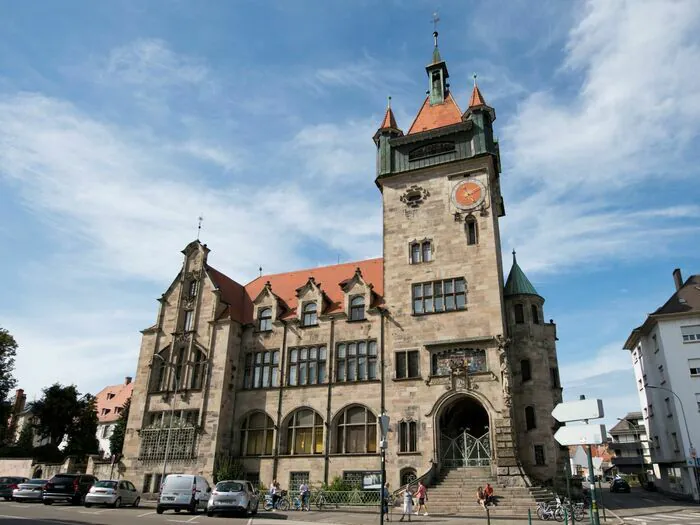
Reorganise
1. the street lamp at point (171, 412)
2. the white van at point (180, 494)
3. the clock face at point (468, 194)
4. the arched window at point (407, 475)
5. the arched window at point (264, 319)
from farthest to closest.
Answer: the arched window at point (264, 319) → the clock face at point (468, 194) → the street lamp at point (171, 412) → the arched window at point (407, 475) → the white van at point (180, 494)

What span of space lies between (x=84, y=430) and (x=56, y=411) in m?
4.00

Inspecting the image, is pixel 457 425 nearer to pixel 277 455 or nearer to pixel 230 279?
pixel 277 455

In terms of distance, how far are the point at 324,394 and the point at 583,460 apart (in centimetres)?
2430

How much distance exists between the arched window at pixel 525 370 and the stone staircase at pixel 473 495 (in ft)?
20.0

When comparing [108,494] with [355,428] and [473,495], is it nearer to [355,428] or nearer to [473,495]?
[355,428]

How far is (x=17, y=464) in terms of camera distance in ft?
139

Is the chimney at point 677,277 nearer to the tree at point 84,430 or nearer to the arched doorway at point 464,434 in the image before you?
the arched doorway at point 464,434

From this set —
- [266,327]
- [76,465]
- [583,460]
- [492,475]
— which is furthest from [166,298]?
[583,460]

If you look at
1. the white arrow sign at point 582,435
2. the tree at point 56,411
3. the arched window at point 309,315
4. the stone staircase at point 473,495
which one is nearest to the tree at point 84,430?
the tree at point 56,411

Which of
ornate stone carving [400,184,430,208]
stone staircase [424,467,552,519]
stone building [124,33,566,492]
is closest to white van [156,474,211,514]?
stone building [124,33,566,492]

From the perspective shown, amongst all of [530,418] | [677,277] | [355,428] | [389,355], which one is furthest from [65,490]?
[677,277]

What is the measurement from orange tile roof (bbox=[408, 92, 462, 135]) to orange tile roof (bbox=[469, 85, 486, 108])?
1.65 metres

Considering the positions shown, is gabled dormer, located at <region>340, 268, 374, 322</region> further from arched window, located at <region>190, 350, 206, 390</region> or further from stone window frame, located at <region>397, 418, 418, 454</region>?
arched window, located at <region>190, 350, 206, 390</region>

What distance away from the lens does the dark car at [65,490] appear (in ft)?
84.9
